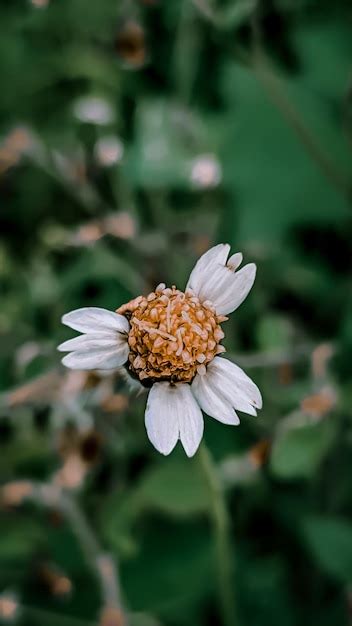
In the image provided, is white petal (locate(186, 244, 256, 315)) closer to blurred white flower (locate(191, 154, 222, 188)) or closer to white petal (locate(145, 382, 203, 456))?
white petal (locate(145, 382, 203, 456))

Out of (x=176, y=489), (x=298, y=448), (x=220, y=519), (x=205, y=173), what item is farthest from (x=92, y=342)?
(x=205, y=173)

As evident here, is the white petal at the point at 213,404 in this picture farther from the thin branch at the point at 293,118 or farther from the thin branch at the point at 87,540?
the thin branch at the point at 293,118

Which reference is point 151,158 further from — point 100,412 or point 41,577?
point 41,577

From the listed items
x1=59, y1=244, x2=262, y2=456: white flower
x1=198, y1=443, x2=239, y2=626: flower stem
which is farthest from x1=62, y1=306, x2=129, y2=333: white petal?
x1=198, y1=443, x2=239, y2=626: flower stem

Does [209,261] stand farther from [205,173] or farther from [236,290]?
[205,173]

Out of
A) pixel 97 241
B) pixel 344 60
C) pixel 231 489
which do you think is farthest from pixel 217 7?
pixel 231 489

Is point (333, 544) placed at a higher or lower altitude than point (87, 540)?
lower

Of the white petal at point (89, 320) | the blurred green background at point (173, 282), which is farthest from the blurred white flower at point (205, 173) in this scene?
the white petal at point (89, 320)
